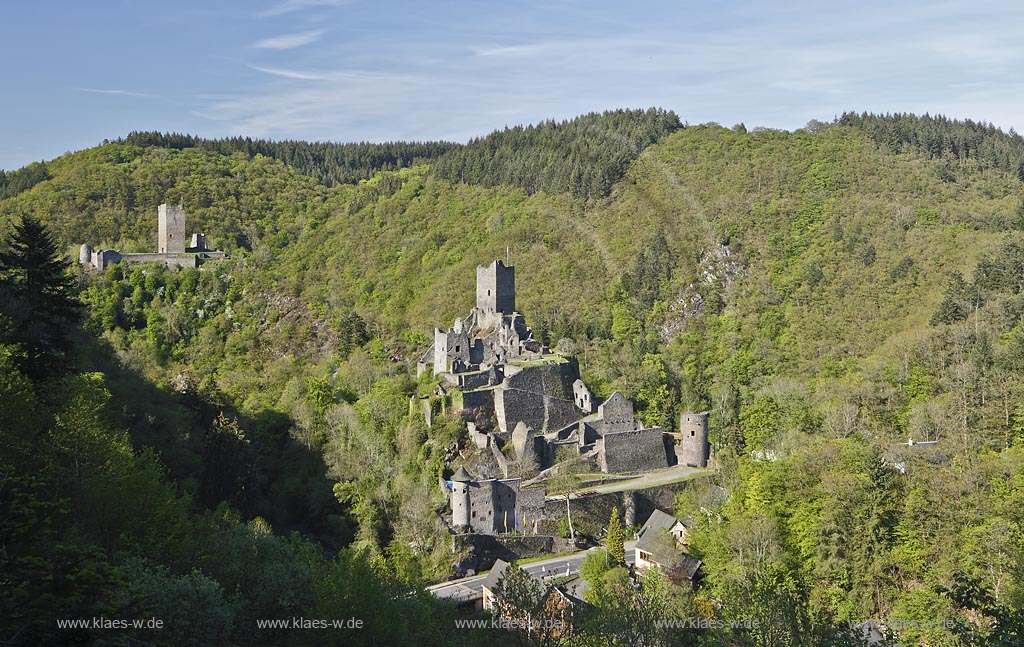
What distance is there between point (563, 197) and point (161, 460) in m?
66.3

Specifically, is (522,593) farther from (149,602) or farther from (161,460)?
(161,460)

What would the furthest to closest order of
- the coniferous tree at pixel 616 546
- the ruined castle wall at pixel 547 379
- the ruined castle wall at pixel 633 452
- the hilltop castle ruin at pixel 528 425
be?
the ruined castle wall at pixel 547 379 → the ruined castle wall at pixel 633 452 → the hilltop castle ruin at pixel 528 425 → the coniferous tree at pixel 616 546

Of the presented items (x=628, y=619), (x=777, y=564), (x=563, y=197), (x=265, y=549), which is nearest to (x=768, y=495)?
(x=777, y=564)

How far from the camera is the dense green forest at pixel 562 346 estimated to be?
21500 millimetres

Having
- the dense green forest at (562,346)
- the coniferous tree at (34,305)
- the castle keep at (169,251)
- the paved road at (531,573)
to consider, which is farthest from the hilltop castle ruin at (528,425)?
the castle keep at (169,251)

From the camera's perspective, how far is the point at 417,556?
124ft

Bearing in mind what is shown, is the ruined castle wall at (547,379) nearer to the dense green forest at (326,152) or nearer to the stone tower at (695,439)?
the stone tower at (695,439)

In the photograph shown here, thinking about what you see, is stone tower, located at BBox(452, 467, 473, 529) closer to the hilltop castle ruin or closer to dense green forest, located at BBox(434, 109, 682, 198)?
the hilltop castle ruin

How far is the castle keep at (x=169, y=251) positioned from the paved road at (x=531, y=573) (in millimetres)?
51861

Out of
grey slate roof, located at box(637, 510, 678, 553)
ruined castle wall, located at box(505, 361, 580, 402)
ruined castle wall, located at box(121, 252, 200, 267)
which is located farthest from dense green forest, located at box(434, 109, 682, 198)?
grey slate roof, located at box(637, 510, 678, 553)

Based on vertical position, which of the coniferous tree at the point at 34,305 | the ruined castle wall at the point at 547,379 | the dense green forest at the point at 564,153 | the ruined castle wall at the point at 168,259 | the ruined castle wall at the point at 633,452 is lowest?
the ruined castle wall at the point at 633,452

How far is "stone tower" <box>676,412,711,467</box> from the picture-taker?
4469 centimetres

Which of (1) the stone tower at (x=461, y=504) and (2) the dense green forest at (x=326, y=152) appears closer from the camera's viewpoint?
(1) the stone tower at (x=461, y=504)

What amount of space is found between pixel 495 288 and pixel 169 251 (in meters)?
42.6
